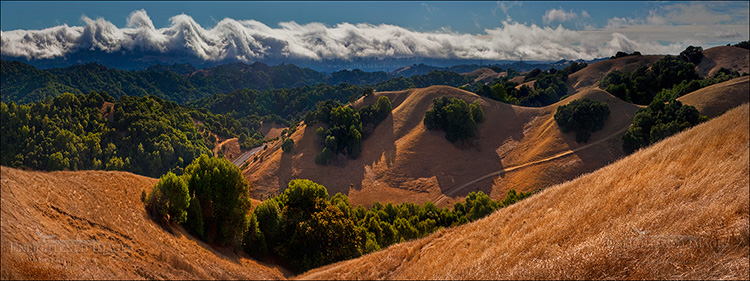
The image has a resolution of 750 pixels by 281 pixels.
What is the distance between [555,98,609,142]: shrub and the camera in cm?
5056

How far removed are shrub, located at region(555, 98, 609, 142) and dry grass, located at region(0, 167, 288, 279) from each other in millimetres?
48671

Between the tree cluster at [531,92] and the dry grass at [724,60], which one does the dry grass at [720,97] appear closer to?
the tree cluster at [531,92]

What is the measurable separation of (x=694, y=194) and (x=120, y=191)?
2043 centimetres

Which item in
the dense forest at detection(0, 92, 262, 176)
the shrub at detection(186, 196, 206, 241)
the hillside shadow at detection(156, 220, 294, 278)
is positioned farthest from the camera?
the dense forest at detection(0, 92, 262, 176)

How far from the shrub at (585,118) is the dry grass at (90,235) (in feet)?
160

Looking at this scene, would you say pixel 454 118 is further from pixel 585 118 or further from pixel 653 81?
pixel 653 81

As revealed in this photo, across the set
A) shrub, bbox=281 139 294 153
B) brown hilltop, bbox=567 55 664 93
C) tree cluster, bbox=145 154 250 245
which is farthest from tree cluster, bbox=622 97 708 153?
brown hilltop, bbox=567 55 664 93

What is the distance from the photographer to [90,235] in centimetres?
1116

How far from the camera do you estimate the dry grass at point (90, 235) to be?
882cm

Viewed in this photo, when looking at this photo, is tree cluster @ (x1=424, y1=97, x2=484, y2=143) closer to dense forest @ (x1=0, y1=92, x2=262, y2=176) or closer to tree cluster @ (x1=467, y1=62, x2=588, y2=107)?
tree cluster @ (x1=467, y1=62, x2=588, y2=107)

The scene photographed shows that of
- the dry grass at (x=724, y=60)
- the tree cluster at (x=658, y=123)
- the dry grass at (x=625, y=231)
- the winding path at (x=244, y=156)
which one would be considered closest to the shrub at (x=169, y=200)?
the dry grass at (x=625, y=231)

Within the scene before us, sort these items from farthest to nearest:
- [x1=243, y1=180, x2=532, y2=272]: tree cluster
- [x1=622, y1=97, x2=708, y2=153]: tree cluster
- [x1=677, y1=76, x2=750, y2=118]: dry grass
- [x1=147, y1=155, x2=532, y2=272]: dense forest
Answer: [x1=677, y1=76, x2=750, y2=118]: dry grass → [x1=622, y1=97, x2=708, y2=153]: tree cluster → [x1=243, y1=180, x2=532, y2=272]: tree cluster → [x1=147, y1=155, x2=532, y2=272]: dense forest

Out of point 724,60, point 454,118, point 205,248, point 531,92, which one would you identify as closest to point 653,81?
point 531,92

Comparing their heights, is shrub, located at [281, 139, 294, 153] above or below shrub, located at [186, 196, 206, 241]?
above
